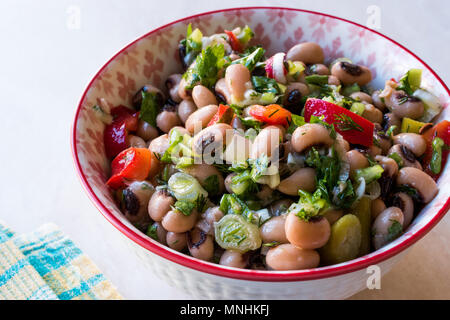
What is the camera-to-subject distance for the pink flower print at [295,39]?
5.40 feet

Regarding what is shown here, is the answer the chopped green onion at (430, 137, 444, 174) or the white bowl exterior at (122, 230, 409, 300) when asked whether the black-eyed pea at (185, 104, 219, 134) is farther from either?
the chopped green onion at (430, 137, 444, 174)

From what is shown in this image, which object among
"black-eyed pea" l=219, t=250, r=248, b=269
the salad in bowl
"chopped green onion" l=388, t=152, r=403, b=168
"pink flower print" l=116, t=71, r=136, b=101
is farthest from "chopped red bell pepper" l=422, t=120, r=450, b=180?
"pink flower print" l=116, t=71, r=136, b=101

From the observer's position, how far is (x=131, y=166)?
117 centimetres

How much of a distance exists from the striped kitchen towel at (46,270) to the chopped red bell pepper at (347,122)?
0.79m

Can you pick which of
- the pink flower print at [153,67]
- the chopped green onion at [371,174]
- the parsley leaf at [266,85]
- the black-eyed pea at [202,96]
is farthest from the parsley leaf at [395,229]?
the pink flower print at [153,67]

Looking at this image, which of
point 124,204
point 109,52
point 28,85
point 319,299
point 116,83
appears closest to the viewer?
point 319,299

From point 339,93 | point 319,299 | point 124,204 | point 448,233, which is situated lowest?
point 448,233

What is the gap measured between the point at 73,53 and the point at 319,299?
1719 millimetres

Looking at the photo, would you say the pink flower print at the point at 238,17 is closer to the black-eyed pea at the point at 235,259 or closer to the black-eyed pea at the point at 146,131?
the black-eyed pea at the point at 146,131

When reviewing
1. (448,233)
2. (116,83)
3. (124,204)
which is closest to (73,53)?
(116,83)

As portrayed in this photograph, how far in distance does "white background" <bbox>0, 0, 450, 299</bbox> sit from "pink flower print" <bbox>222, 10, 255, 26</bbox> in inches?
27.6

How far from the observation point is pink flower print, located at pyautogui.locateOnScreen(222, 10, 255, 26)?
165 cm

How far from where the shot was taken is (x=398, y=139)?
49.4 inches

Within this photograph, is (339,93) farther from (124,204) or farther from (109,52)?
(109,52)
